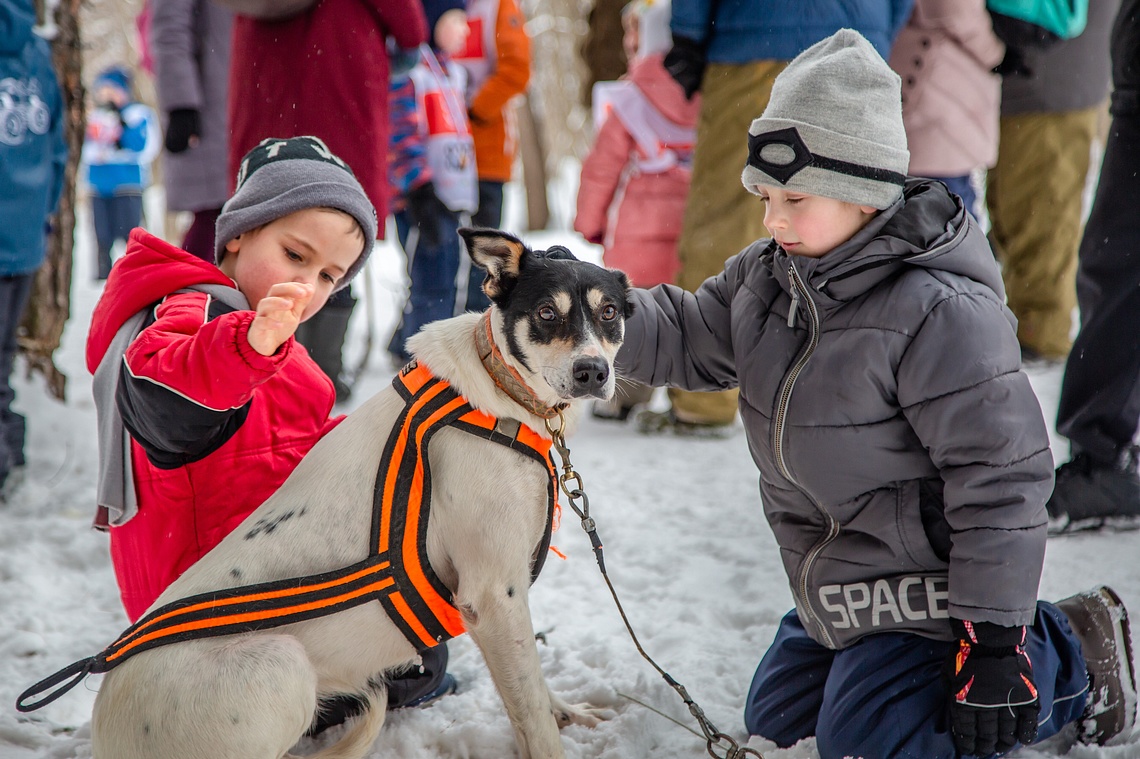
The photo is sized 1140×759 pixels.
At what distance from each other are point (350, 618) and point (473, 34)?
5049 mm

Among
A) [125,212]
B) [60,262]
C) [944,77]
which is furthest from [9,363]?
[125,212]

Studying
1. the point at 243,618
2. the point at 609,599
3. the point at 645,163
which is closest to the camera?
the point at 243,618

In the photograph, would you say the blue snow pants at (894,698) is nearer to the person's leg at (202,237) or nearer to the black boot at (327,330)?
the black boot at (327,330)

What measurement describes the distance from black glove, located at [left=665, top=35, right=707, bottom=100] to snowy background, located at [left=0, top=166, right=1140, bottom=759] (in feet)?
5.26

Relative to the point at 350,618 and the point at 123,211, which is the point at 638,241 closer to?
the point at 350,618

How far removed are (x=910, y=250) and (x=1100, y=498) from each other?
1858mm

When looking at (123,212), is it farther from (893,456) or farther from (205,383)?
(893,456)

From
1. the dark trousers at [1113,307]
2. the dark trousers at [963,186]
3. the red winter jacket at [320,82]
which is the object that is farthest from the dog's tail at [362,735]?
the dark trousers at [963,186]

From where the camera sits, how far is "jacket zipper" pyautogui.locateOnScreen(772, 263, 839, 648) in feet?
6.98

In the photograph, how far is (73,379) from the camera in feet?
19.5

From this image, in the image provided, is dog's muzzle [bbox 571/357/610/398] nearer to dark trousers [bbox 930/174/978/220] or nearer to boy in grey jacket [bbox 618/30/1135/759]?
boy in grey jacket [bbox 618/30/1135/759]

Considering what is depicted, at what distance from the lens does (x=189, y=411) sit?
6.00 ft

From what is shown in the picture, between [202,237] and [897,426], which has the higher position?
[202,237]

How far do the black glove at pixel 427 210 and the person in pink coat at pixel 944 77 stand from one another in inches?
110
